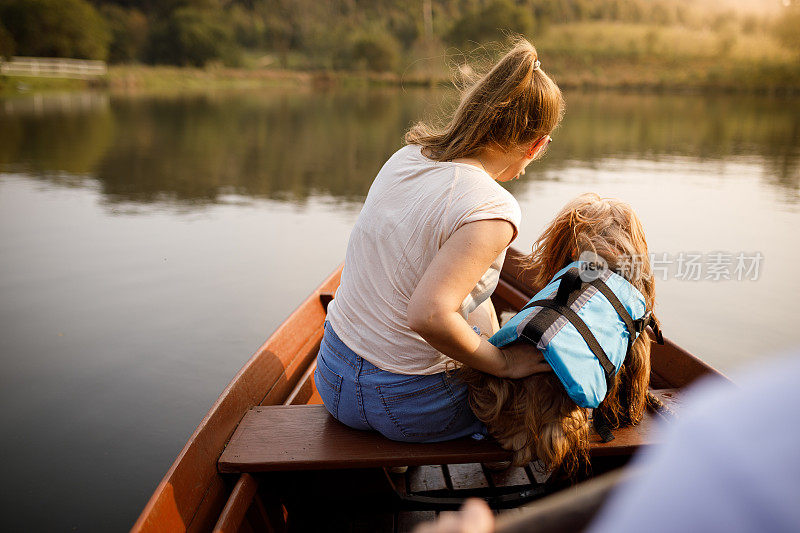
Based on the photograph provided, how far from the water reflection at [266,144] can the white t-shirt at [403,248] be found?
765 millimetres

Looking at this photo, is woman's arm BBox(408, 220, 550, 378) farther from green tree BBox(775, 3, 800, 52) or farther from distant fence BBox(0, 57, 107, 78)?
green tree BBox(775, 3, 800, 52)

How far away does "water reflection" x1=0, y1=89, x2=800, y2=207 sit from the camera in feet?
40.2

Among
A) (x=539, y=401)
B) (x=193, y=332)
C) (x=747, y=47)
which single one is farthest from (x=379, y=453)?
(x=747, y=47)

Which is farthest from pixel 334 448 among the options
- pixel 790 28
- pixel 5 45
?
pixel 790 28

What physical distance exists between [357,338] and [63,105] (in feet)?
96.4

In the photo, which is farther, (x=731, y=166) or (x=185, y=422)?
(x=731, y=166)

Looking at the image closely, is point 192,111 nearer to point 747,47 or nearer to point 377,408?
point 377,408

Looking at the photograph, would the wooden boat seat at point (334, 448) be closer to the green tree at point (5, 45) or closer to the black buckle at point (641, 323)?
the black buckle at point (641, 323)

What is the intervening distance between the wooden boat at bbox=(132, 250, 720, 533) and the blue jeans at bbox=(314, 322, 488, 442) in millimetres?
56

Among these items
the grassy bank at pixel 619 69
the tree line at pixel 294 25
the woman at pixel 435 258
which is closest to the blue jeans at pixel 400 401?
the woman at pixel 435 258

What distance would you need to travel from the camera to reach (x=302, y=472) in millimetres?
2178

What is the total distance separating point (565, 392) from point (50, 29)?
55662mm

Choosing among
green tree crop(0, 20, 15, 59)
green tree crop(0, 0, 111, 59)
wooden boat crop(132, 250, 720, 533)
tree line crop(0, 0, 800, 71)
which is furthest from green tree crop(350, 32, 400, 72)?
wooden boat crop(132, 250, 720, 533)

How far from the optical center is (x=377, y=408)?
1900mm
